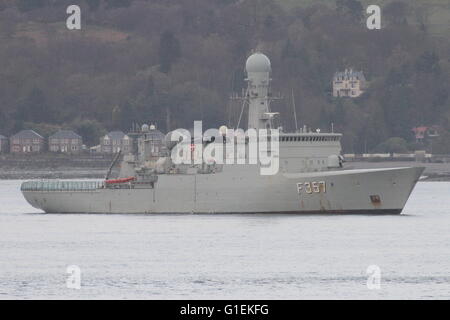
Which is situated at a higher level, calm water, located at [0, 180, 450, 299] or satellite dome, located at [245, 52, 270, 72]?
satellite dome, located at [245, 52, 270, 72]

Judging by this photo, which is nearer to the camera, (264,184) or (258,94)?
(264,184)

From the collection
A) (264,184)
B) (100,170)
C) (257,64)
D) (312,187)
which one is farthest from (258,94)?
(100,170)

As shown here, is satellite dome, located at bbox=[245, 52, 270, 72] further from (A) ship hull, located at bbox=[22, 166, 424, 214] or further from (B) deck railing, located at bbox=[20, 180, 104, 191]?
(B) deck railing, located at bbox=[20, 180, 104, 191]

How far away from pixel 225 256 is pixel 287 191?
60.1ft

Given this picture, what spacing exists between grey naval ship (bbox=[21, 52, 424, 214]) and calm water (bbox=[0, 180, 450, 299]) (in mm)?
925

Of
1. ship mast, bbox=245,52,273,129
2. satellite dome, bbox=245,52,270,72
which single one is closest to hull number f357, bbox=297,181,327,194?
ship mast, bbox=245,52,273,129

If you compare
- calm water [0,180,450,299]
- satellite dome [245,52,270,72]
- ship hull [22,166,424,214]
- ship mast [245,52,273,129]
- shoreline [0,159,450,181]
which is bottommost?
calm water [0,180,450,299]

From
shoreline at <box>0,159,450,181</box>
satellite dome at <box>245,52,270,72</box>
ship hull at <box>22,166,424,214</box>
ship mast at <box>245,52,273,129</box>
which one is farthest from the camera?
shoreline at <box>0,159,450,181</box>

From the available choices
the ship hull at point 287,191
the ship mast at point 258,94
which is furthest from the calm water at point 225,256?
the ship mast at point 258,94

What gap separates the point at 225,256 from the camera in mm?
66375

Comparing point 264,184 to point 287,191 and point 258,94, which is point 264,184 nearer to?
point 287,191

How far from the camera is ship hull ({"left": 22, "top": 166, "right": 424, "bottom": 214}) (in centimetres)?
8344
